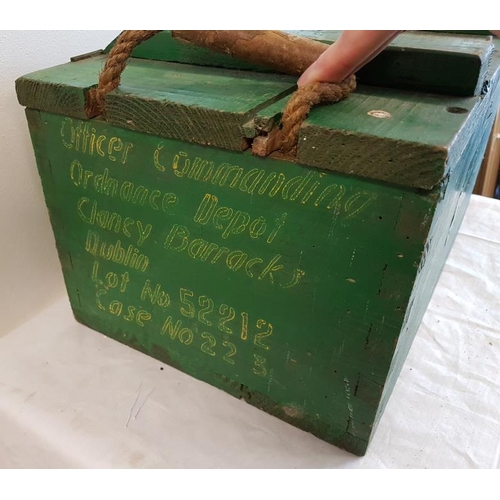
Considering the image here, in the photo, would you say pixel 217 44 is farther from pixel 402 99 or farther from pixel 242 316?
pixel 242 316

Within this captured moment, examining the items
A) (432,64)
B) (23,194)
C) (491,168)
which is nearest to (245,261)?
(432,64)

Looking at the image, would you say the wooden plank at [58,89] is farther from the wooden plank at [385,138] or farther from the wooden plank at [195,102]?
the wooden plank at [385,138]

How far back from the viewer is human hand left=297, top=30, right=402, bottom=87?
46 cm

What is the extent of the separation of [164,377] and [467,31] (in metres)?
0.65

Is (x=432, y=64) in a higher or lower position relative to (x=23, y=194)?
higher

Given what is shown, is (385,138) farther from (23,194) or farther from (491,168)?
(491,168)

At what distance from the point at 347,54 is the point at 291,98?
0.07 m

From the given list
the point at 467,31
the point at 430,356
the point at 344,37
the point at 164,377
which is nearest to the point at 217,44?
the point at 344,37

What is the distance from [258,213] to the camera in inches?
20.7

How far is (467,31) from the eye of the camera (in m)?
0.63

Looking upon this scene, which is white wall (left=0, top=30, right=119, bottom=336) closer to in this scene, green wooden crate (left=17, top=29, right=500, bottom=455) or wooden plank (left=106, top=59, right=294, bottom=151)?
green wooden crate (left=17, top=29, right=500, bottom=455)

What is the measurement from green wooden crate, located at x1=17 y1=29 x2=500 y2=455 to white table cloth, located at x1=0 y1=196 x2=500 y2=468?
1.4 inches

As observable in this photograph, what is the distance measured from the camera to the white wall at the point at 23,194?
2.26 ft

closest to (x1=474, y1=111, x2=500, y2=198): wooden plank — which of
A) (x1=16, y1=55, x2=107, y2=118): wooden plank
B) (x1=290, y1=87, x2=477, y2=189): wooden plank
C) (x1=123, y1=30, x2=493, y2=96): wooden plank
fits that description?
(x1=123, y1=30, x2=493, y2=96): wooden plank
